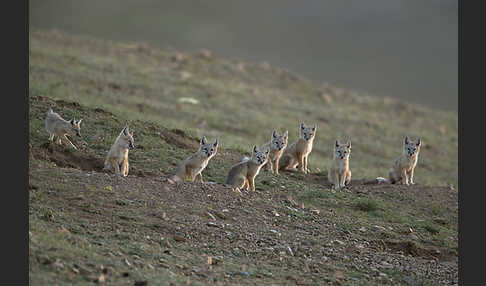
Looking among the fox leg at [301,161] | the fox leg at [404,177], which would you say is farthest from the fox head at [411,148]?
the fox leg at [301,161]

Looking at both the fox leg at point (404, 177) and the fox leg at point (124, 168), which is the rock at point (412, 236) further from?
the fox leg at point (124, 168)

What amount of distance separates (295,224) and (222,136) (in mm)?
13343

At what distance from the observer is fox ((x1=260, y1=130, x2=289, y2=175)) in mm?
15444

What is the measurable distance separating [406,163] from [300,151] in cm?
276

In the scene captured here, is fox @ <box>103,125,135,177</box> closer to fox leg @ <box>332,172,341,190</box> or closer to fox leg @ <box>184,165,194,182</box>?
fox leg @ <box>184,165,194,182</box>

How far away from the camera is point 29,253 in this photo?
24.7 ft

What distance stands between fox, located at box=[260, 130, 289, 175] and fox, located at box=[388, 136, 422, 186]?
3250mm

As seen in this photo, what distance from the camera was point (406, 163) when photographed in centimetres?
1677

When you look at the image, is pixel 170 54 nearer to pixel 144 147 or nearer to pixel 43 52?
pixel 43 52

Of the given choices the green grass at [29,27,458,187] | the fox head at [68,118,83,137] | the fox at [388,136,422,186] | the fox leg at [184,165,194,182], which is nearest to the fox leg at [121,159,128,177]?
the fox leg at [184,165,194,182]

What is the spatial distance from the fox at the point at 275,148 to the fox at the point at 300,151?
666mm

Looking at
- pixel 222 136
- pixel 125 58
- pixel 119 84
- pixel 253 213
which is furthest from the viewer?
pixel 125 58

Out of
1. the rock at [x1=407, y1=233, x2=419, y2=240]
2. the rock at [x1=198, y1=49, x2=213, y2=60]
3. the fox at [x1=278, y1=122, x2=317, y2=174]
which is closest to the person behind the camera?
the rock at [x1=407, y1=233, x2=419, y2=240]

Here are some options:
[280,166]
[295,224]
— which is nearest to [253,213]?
[295,224]
